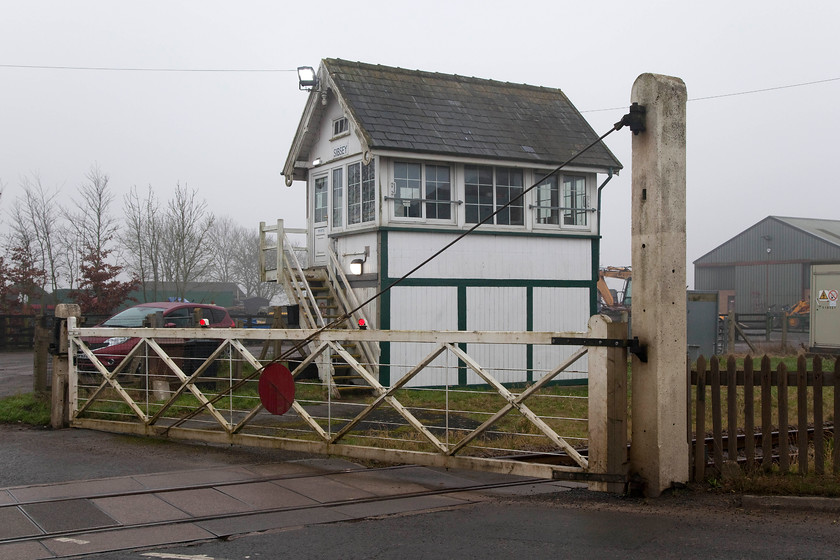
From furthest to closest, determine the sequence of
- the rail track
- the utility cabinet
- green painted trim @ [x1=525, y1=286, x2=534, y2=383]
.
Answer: the utility cabinet < green painted trim @ [x1=525, y1=286, x2=534, y2=383] < the rail track

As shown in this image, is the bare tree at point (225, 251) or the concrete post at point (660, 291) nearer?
the concrete post at point (660, 291)

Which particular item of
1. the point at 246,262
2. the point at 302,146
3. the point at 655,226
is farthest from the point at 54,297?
the point at 246,262

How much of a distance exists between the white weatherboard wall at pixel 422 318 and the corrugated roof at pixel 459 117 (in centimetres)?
308

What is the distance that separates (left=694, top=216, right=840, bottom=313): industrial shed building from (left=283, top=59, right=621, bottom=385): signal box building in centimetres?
3734

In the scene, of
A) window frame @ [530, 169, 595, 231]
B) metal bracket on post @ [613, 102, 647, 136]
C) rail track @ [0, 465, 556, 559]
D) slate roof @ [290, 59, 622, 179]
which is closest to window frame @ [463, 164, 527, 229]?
window frame @ [530, 169, 595, 231]

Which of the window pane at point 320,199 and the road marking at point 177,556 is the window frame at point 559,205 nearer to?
Answer: the window pane at point 320,199

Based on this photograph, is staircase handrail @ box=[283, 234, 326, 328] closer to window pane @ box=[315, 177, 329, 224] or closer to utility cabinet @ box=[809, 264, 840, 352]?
window pane @ box=[315, 177, 329, 224]

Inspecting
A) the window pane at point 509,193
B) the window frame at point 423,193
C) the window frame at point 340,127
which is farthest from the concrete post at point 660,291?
the window frame at point 340,127

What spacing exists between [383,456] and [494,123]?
1229cm

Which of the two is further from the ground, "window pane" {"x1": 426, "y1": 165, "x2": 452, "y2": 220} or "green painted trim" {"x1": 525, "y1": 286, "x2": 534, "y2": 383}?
"window pane" {"x1": 426, "y1": 165, "x2": 452, "y2": 220}

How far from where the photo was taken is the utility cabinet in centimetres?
2498

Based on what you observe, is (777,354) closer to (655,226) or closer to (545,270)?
(545,270)

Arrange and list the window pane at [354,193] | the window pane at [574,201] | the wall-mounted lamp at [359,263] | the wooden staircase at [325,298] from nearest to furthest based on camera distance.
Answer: the wooden staircase at [325,298], the wall-mounted lamp at [359,263], the window pane at [354,193], the window pane at [574,201]

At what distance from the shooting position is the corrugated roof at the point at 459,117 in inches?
679
